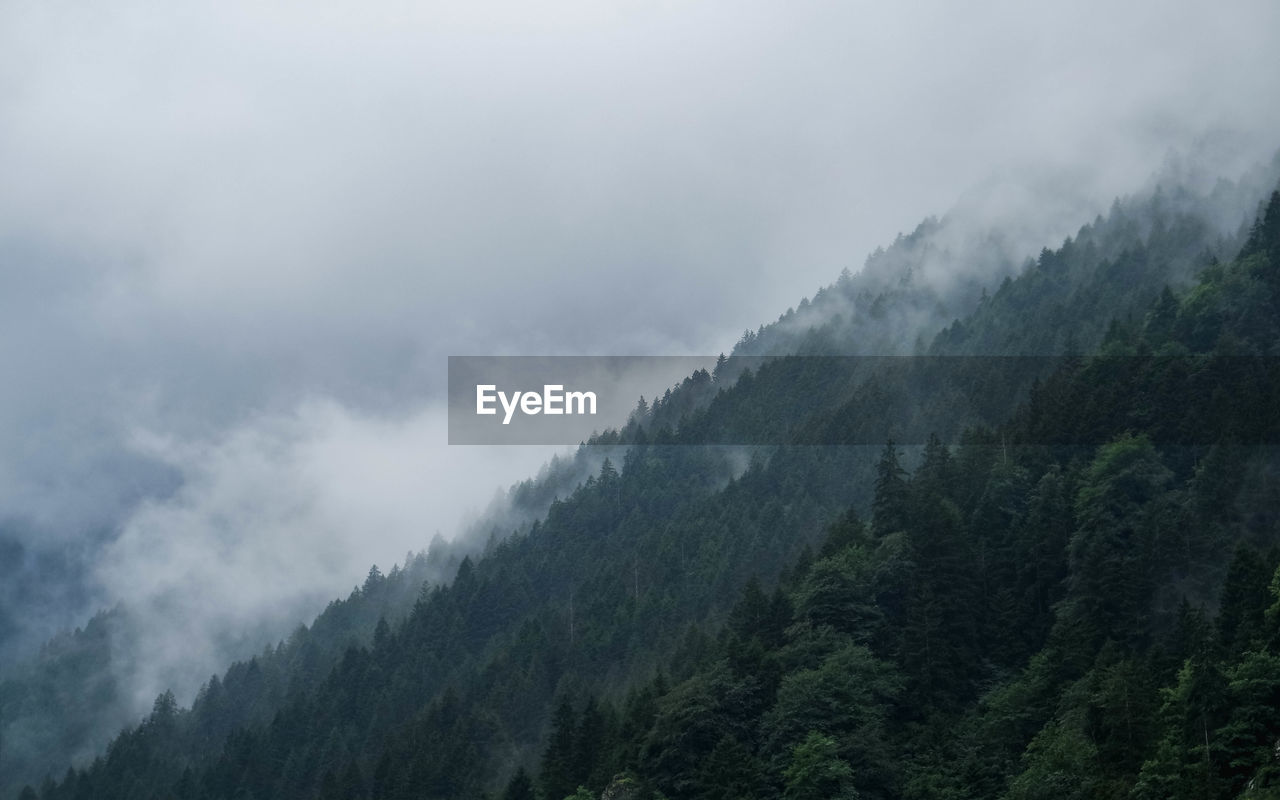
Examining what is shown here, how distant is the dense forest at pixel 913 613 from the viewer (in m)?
54.1

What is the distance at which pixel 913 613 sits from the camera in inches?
2589

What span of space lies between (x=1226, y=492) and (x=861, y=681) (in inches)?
734

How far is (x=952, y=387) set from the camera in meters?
111

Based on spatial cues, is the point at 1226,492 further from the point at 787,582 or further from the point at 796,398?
the point at 796,398

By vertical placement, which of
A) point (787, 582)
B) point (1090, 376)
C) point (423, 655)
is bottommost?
point (423, 655)

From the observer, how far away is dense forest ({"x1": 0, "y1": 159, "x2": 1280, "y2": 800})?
54.1 metres

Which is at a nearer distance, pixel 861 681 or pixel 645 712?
pixel 861 681

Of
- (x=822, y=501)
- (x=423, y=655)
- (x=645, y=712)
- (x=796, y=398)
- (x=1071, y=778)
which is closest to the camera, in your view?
(x=1071, y=778)

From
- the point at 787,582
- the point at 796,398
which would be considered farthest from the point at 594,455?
the point at 787,582

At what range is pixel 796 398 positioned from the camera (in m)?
146

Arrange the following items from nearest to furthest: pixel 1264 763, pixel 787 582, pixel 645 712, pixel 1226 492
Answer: pixel 1264 763 → pixel 1226 492 → pixel 645 712 → pixel 787 582

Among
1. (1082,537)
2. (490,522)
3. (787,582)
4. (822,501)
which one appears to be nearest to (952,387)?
(822,501)

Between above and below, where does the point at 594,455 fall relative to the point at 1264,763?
above

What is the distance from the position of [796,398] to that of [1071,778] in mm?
97874
